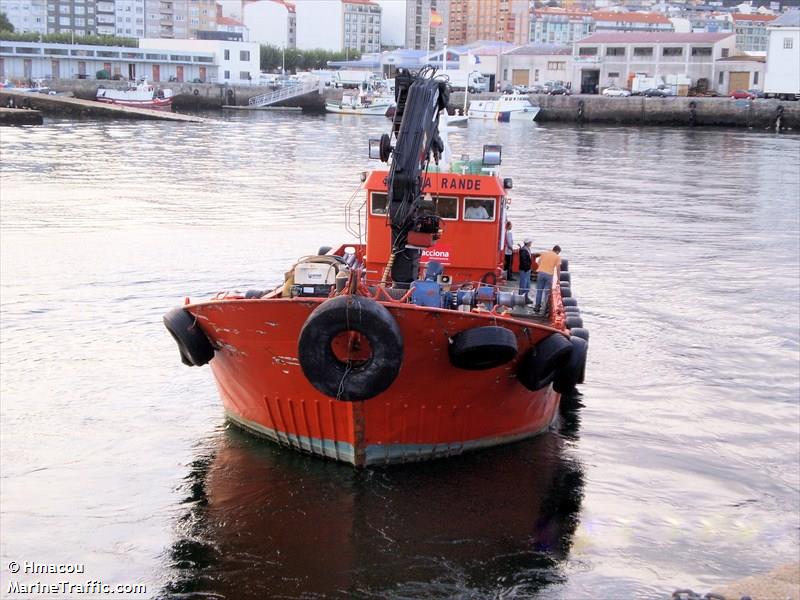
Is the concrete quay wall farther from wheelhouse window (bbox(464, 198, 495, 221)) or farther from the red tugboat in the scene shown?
the red tugboat

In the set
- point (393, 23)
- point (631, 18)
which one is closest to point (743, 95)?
point (631, 18)

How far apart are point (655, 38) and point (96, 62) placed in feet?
195

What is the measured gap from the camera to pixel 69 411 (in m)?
14.7

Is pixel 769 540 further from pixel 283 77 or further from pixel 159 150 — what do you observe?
pixel 283 77

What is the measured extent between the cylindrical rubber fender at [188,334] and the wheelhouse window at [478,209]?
15.2ft

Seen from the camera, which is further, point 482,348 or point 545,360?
point 545,360

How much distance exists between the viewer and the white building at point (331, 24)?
16625 cm

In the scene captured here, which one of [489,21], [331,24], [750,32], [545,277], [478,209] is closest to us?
[478,209]

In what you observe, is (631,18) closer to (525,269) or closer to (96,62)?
(96,62)

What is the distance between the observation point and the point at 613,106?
292 ft

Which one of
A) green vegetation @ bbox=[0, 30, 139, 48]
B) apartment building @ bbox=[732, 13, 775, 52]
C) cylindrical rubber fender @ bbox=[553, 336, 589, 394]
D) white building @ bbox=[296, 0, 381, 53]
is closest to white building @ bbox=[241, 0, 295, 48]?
white building @ bbox=[296, 0, 381, 53]

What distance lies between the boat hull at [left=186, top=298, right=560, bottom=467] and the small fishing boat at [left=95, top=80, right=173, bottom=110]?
3197 inches

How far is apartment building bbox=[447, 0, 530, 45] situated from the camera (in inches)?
7451

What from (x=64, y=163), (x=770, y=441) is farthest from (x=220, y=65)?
(x=770, y=441)
